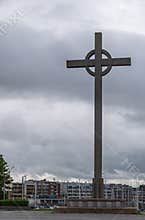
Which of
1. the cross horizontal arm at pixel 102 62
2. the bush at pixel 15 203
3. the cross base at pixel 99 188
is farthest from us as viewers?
the bush at pixel 15 203

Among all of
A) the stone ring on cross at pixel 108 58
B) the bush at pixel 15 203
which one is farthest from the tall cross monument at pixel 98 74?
the bush at pixel 15 203

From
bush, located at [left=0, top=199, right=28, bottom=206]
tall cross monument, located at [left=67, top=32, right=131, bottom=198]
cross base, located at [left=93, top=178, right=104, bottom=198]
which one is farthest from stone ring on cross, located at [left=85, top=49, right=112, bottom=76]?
bush, located at [left=0, top=199, right=28, bottom=206]

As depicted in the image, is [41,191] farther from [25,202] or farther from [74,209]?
[74,209]

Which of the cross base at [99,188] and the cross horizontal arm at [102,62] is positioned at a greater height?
the cross horizontal arm at [102,62]

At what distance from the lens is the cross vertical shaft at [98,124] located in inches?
1262

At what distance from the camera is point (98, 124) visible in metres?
32.9

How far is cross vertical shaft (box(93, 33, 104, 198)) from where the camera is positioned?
32.1 m

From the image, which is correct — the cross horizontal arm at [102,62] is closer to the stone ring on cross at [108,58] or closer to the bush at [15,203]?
the stone ring on cross at [108,58]

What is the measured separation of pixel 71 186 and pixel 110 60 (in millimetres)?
104179

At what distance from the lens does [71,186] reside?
5335 inches

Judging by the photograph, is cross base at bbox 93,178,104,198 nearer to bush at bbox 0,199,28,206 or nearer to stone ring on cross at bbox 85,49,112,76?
stone ring on cross at bbox 85,49,112,76

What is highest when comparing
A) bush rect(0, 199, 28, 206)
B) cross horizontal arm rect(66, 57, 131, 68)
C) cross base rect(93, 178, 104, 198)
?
cross horizontal arm rect(66, 57, 131, 68)

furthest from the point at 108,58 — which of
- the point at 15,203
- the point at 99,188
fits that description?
the point at 15,203

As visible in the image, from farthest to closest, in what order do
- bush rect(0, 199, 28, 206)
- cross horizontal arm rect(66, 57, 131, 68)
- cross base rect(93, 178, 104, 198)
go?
bush rect(0, 199, 28, 206) < cross horizontal arm rect(66, 57, 131, 68) < cross base rect(93, 178, 104, 198)
